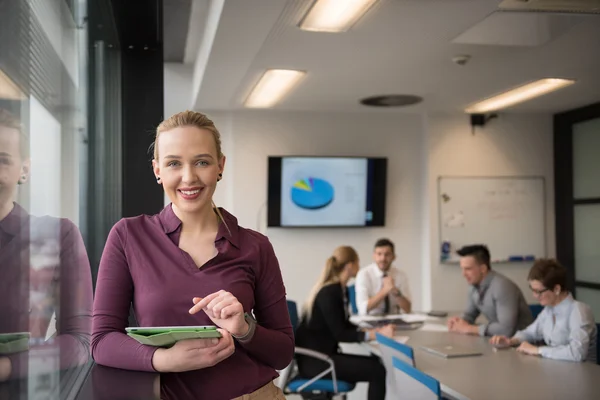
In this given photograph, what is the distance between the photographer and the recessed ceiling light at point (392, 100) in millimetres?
6141

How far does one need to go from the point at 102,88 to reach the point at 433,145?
4841 mm

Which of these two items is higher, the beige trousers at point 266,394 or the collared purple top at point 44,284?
the collared purple top at point 44,284

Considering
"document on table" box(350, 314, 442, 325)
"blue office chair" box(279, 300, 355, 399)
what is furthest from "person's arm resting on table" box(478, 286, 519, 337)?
"blue office chair" box(279, 300, 355, 399)

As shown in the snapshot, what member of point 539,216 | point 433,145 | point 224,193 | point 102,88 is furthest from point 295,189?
point 102,88

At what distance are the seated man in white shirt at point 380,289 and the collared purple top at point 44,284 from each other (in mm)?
3782

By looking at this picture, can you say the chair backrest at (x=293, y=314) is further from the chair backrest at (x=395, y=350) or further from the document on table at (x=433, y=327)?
the chair backrest at (x=395, y=350)

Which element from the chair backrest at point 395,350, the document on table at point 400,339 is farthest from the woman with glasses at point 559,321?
the chair backrest at point 395,350

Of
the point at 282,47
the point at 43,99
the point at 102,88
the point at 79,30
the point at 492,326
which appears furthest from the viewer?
the point at 492,326

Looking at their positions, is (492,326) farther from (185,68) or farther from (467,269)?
(185,68)

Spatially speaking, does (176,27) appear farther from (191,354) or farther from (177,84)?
(191,354)

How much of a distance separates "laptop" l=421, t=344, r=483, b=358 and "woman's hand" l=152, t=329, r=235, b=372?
2848mm

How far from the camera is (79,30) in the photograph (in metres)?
2.34

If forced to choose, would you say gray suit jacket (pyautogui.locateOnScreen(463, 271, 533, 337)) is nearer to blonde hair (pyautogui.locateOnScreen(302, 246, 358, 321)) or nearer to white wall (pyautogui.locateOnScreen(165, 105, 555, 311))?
blonde hair (pyautogui.locateOnScreen(302, 246, 358, 321))

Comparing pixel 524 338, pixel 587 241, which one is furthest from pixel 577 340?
pixel 587 241
